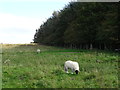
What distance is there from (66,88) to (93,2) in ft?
221

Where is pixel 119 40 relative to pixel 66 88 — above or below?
above

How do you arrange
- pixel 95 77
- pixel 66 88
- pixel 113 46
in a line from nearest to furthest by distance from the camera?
pixel 66 88, pixel 95 77, pixel 113 46

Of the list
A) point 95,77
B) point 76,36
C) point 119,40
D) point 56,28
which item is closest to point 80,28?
point 76,36

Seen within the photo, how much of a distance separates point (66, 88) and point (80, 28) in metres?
69.0

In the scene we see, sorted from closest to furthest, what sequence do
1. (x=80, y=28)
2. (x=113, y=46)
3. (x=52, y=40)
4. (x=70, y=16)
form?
(x=113, y=46) → (x=80, y=28) → (x=70, y=16) → (x=52, y=40)

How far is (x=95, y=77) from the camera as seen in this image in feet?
55.2

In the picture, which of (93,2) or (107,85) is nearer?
(107,85)

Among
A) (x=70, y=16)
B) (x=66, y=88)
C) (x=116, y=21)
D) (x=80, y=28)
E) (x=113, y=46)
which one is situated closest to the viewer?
(x=66, y=88)

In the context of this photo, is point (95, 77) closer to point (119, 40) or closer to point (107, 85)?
point (107, 85)

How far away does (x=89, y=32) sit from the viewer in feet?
253

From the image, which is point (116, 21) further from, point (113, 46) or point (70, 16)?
point (70, 16)

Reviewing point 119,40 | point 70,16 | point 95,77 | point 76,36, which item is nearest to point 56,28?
point 70,16

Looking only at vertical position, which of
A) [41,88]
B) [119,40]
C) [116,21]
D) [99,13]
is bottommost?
[41,88]

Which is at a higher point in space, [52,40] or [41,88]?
[52,40]
